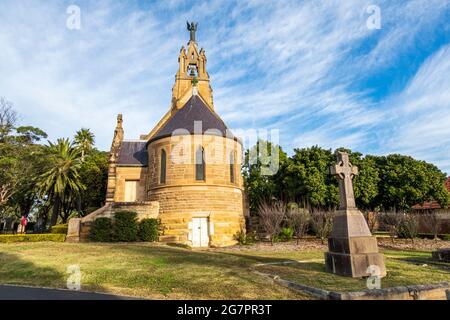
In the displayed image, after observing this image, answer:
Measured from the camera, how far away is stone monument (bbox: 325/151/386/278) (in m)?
7.93

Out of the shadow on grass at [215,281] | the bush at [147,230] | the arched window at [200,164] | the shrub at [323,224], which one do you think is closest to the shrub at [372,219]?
the shrub at [323,224]

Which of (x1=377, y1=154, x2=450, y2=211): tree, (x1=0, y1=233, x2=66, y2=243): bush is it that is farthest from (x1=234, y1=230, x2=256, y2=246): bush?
(x1=377, y1=154, x2=450, y2=211): tree

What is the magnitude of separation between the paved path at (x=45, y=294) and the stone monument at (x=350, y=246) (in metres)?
5.80

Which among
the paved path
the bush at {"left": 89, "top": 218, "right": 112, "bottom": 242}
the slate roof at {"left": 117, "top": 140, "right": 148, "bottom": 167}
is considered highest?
the slate roof at {"left": 117, "top": 140, "right": 148, "bottom": 167}

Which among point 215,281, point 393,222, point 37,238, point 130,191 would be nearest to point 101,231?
point 37,238

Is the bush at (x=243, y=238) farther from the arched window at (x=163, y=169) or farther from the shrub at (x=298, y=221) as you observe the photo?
the arched window at (x=163, y=169)

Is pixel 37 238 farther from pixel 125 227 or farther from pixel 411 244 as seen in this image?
pixel 411 244

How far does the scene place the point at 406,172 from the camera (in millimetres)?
31172

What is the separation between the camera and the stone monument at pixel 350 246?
7926 mm

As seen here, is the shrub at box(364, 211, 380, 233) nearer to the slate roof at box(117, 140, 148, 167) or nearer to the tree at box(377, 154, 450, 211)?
the tree at box(377, 154, 450, 211)

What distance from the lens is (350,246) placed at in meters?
8.15

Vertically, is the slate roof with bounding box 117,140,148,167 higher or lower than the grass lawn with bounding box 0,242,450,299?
higher

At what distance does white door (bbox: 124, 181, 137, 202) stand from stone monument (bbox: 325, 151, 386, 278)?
65.6 ft
